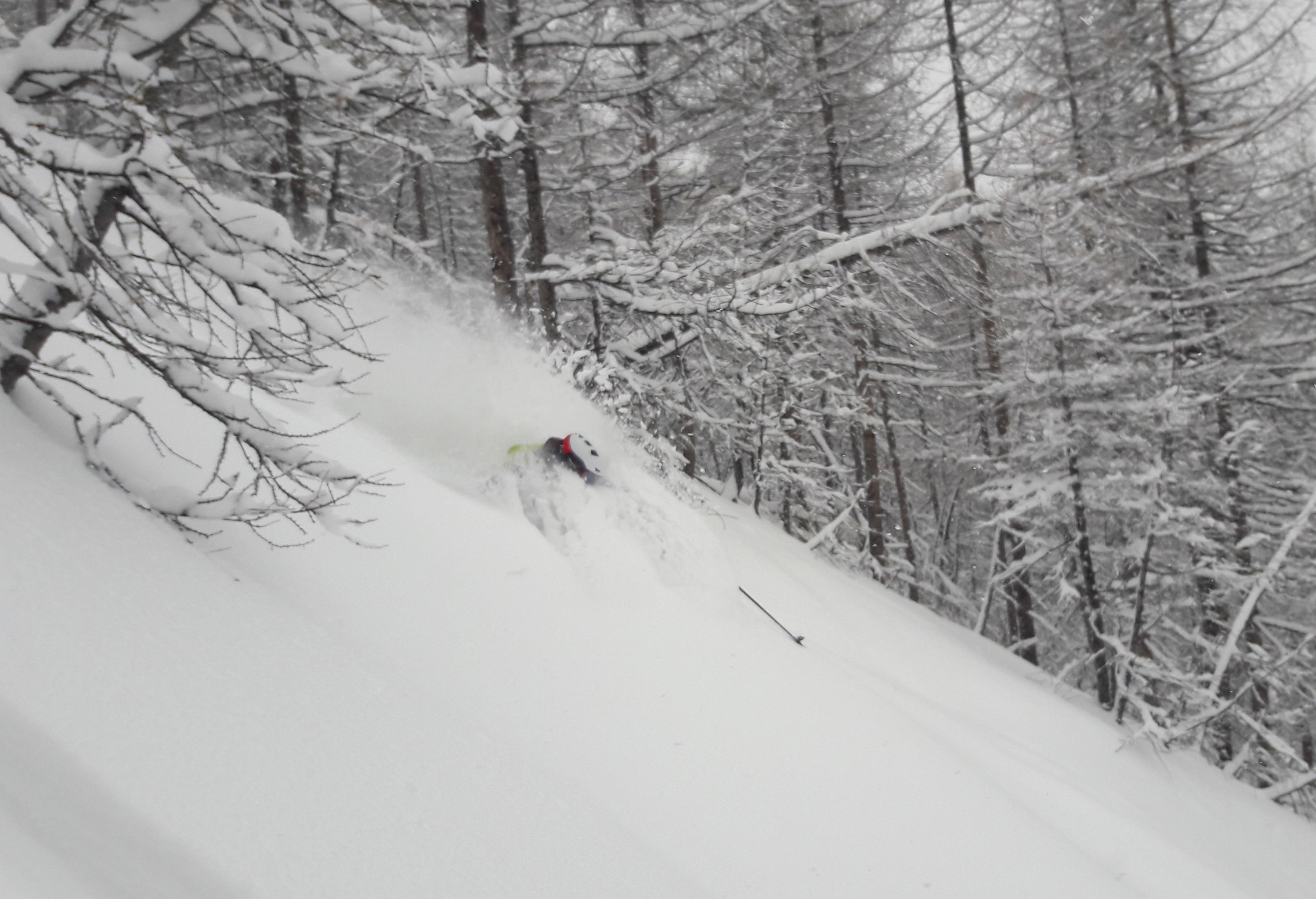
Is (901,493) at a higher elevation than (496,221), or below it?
below

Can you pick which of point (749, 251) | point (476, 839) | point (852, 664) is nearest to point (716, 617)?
point (852, 664)

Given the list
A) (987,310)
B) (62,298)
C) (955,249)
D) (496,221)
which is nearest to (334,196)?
(496,221)

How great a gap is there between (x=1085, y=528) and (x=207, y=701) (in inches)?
438

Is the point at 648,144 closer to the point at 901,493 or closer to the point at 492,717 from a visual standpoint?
the point at 492,717

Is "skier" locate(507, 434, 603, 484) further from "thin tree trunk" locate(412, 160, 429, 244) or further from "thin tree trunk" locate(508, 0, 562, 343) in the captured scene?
"thin tree trunk" locate(412, 160, 429, 244)

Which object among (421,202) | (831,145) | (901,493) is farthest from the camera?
(901,493)

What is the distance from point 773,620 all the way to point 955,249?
553 centimetres

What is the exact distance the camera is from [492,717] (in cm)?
284

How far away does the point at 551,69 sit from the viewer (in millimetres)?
8273

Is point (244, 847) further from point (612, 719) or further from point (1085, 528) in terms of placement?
point (1085, 528)

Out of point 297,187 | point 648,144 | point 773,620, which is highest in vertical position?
point 648,144

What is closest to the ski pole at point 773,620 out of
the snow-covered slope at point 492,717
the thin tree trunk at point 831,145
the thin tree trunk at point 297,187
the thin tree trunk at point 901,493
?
the snow-covered slope at point 492,717

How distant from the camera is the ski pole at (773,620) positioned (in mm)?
4888

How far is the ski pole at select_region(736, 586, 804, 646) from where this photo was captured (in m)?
4.89
